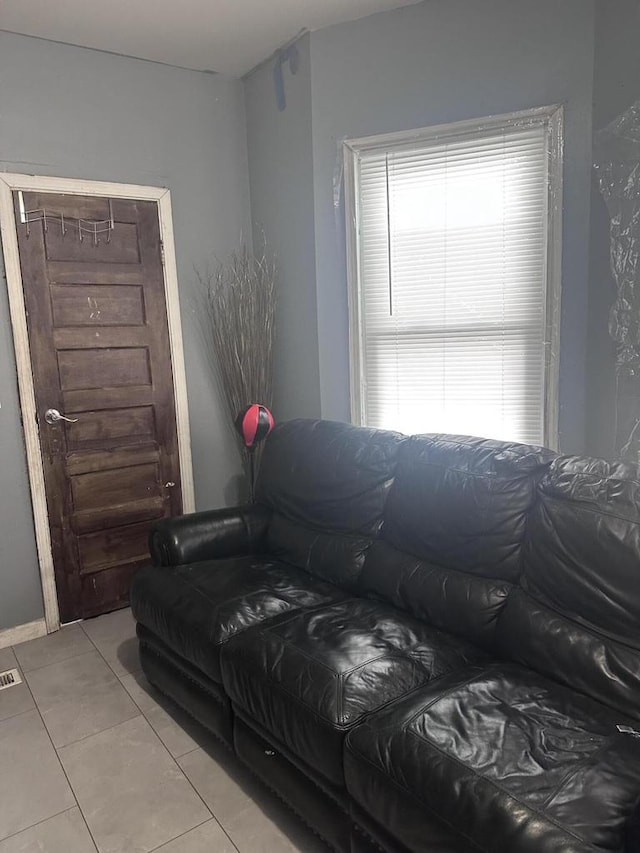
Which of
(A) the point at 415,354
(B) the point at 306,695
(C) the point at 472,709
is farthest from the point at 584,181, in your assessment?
(B) the point at 306,695

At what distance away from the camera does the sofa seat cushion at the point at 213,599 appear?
1.98 metres

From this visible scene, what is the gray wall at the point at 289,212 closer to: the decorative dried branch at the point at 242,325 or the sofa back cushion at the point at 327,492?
the decorative dried branch at the point at 242,325

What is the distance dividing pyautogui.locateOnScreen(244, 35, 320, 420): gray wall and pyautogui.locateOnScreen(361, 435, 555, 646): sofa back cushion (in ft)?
3.76

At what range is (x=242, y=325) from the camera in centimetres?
324

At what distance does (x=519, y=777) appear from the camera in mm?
1228

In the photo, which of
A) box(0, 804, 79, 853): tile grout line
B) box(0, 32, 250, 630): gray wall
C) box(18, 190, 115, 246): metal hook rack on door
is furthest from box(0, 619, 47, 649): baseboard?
box(18, 190, 115, 246): metal hook rack on door

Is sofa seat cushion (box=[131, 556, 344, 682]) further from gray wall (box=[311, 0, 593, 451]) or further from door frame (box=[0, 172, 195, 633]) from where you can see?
gray wall (box=[311, 0, 593, 451])

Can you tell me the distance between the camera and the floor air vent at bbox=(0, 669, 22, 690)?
8.40 ft

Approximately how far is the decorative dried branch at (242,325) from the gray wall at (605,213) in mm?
1665

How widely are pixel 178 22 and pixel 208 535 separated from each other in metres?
2.30

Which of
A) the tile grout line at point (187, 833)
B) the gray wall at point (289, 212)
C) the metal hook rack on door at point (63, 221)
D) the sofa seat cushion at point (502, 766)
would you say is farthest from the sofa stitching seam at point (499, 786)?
the metal hook rack on door at point (63, 221)

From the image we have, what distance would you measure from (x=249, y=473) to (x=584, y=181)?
222 centimetres

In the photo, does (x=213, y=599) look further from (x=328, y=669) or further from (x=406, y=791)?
(x=406, y=791)

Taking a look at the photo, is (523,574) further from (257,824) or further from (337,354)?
(337,354)
